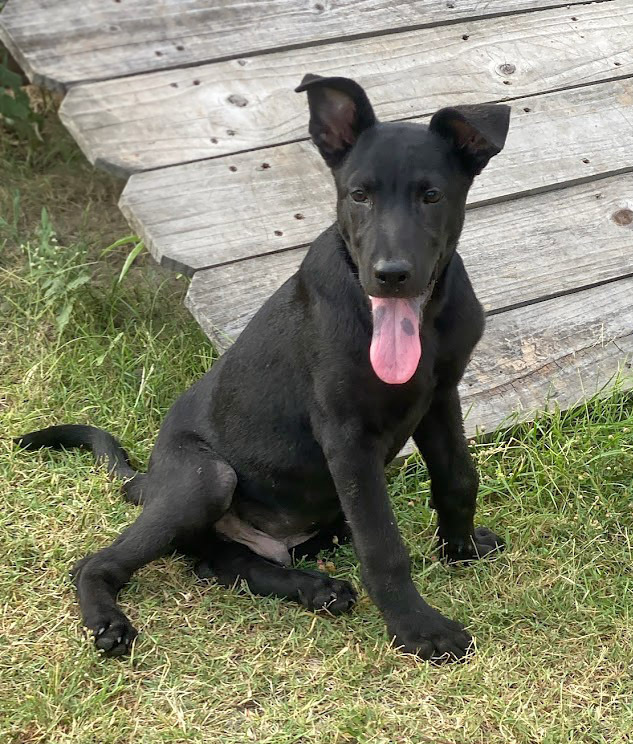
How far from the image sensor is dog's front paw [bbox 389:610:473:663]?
2.94 m

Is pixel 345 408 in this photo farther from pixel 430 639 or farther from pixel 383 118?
pixel 383 118

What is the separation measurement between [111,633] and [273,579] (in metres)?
0.52

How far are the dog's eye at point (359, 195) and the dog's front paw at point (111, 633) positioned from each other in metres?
1.35

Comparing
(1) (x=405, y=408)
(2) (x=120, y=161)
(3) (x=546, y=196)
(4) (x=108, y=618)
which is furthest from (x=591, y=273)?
(4) (x=108, y=618)

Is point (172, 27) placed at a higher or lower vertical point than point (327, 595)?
higher

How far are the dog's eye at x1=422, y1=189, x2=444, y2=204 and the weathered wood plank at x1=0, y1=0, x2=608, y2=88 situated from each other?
2.45m

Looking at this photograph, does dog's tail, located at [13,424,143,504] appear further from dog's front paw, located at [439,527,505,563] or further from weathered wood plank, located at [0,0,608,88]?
weathered wood plank, located at [0,0,608,88]

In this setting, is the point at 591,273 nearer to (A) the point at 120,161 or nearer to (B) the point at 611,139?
(B) the point at 611,139

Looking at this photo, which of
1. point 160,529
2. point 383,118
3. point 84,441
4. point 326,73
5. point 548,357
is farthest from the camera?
point 326,73

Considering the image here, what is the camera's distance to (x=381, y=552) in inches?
115

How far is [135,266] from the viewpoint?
508cm

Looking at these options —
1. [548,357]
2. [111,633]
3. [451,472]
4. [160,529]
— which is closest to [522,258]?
[548,357]

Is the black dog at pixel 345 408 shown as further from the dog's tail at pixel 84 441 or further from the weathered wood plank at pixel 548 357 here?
the weathered wood plank at pixel 548 357

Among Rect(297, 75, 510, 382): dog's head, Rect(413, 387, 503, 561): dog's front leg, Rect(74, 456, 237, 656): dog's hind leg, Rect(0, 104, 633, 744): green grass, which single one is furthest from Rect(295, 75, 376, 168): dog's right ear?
Rect(0, 104, 633, 744): green grass
